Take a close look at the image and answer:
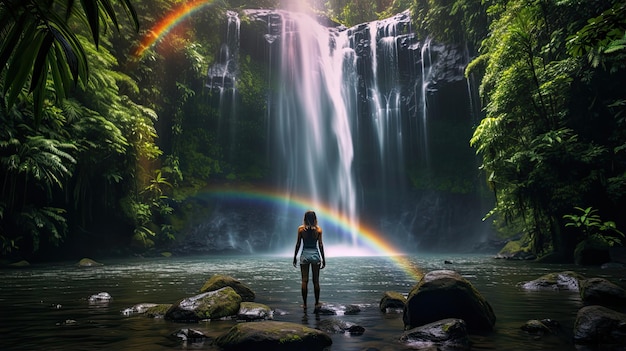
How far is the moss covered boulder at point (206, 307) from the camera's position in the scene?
22.6ft

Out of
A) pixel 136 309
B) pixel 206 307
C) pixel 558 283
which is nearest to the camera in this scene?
pixel 206 307

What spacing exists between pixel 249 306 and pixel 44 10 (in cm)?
662

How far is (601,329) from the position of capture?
526cm

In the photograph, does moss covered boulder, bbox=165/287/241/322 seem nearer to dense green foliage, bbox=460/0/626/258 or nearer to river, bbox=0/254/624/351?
river, bbox=0/254/624/351

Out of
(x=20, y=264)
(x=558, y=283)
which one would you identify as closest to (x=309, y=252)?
(x=558, y=283)

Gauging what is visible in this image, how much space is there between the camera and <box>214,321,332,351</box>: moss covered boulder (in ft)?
16.3

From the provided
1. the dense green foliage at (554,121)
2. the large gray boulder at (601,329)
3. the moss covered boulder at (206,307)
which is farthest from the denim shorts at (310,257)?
the dense green foliage at (554,121)

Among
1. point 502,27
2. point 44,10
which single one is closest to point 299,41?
point 502,27

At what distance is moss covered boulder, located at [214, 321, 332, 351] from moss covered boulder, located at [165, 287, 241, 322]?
1.74 meters

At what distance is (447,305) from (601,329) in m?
1.96

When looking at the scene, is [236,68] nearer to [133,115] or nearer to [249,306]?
[133,115]

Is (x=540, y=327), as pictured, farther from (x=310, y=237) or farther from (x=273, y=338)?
(x=310, y=237)

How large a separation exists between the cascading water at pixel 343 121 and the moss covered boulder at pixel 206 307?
95.9 feet

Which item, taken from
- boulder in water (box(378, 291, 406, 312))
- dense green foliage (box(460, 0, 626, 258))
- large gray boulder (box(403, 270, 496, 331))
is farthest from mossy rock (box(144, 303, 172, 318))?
dense green foliage (box(460, 0, 626, 258))
